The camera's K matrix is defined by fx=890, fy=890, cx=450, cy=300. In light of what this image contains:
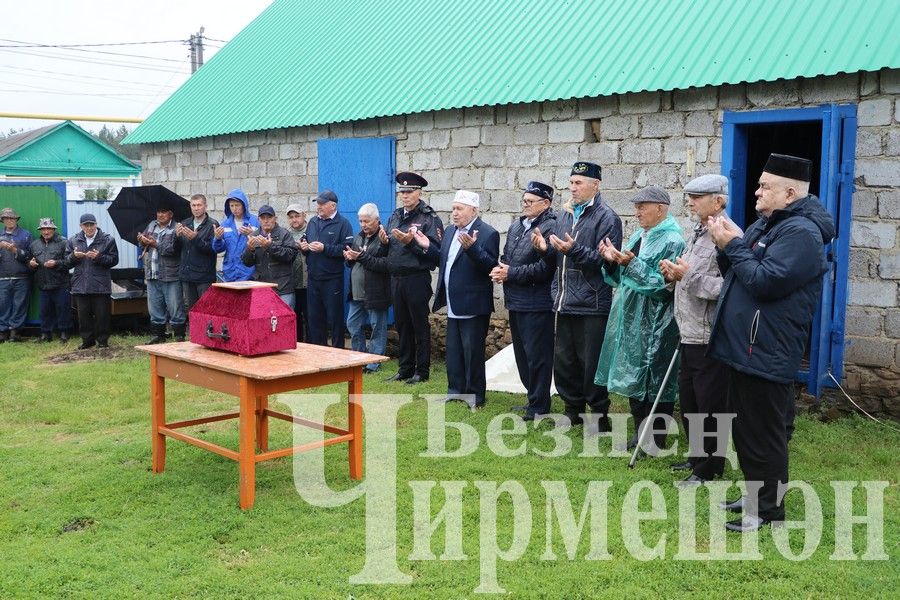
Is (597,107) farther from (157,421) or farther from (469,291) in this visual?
(157,421)

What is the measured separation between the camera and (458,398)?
327 inches

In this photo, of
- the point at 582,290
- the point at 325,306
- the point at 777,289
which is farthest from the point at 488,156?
the point at 777,289

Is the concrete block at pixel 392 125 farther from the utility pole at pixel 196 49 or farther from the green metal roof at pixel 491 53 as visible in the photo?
the utility pole at pixel 196 49

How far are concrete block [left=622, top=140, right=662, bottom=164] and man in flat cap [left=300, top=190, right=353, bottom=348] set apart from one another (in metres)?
3.20

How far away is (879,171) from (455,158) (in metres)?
4.70

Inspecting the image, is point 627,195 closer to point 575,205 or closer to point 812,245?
point 575,205

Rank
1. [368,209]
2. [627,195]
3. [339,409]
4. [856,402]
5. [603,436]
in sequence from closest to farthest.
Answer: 1. [603,436]
2. [856,402]
3. [339,409]
4. [627,195]
5. [368,209]

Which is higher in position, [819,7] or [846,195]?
[819,7]

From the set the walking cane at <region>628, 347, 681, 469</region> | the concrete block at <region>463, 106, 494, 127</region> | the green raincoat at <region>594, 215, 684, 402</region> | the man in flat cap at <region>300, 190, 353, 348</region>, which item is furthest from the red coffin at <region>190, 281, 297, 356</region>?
the concrete block at <region>463, 106, 494, 127</region>

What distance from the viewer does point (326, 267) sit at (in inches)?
397

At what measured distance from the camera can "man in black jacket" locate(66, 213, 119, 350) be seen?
1176cm

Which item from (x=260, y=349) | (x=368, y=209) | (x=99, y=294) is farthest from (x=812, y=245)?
(x=99, y=294)

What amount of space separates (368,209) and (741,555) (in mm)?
5974

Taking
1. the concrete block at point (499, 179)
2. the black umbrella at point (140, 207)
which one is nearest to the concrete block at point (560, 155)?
the concrete block at point (499, 179)
